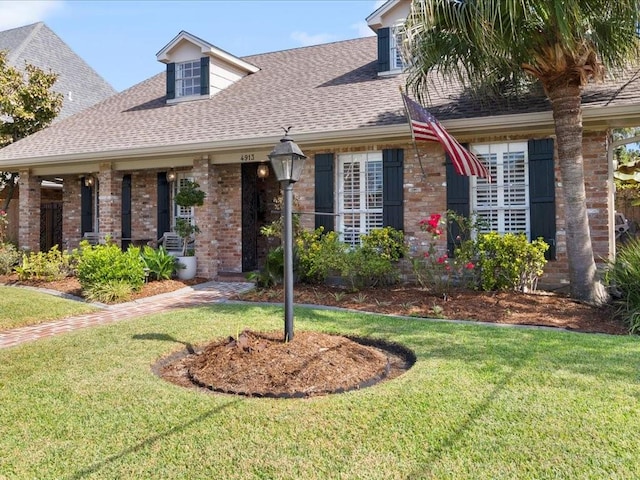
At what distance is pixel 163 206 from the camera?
12.7 meters

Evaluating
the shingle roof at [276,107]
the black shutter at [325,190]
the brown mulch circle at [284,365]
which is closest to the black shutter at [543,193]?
the shingle roof at [276,107]

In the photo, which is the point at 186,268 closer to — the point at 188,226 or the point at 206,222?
the point at 188,226

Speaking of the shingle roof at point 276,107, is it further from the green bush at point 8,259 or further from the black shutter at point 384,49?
the green bush at point 8,259

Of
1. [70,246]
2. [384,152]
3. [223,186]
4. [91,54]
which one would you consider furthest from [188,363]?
[91,54]

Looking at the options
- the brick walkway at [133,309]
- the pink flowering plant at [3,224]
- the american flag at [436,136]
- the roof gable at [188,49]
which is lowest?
the brick walkway at [133,309]

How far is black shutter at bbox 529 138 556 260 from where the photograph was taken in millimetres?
8352

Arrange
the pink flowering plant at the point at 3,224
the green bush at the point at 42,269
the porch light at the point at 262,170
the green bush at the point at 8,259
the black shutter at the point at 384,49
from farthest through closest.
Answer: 1. the pink flowering plant at the point at 3,224
2. the green bush at the point at 8,259
3. the black shutter at the point at 384,49
4. the porch light at the point at 262,170
5. the green bush at the point at 42,269

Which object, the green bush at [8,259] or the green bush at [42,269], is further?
the green bush at [8,259]

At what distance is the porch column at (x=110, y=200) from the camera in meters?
12.3

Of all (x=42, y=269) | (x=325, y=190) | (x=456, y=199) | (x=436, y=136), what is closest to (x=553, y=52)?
(x=436, y=136)

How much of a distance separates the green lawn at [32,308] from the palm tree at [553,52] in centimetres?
664

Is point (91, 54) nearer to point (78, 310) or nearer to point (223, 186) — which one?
point (223, 186)

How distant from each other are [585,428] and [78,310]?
719cm

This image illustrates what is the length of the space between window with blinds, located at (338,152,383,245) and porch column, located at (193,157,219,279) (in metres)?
3.07
